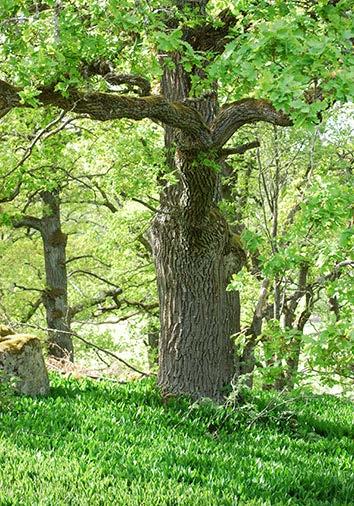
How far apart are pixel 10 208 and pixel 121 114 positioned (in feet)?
26.0

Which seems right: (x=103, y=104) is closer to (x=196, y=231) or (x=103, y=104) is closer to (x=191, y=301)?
(x=196, y=231)

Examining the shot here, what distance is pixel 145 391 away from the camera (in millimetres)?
9617

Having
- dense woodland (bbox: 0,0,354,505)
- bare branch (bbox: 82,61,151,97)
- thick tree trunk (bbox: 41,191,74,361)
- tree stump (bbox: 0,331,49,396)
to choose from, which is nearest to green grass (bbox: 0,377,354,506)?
dense woodland (bbox: 0,0,354,505)

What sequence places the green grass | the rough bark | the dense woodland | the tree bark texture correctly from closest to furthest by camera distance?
the dense woodland → the green grass → the rough bark → the tree bark texture

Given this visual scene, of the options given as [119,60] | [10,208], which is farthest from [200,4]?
[10,208]

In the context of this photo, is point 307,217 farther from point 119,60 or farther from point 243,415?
point 243,415

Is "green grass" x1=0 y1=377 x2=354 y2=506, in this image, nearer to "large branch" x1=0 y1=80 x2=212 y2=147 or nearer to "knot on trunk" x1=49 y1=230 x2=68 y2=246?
"large branch" x1=0 y1=80 x2=212 y2=147

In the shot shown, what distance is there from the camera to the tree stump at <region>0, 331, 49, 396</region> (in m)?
9.18

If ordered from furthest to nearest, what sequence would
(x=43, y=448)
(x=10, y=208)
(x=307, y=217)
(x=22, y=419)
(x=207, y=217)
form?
(x=10, y=208), (x=207, y=217), (x=22, y=419), (x=43, y=448), (x=307, y=217)

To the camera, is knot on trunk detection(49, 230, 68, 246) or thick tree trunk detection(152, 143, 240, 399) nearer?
thick tree trunk detection(152, 143, 240, 399)

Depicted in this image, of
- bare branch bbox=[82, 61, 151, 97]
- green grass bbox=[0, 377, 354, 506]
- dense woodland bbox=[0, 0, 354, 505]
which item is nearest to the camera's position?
dense woodland bbox=[0, 0, 354, 505]

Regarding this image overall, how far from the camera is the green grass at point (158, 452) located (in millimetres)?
5391

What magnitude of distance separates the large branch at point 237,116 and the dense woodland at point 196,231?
0.02m

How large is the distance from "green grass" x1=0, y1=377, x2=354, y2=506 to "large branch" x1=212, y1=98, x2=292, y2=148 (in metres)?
3.35
